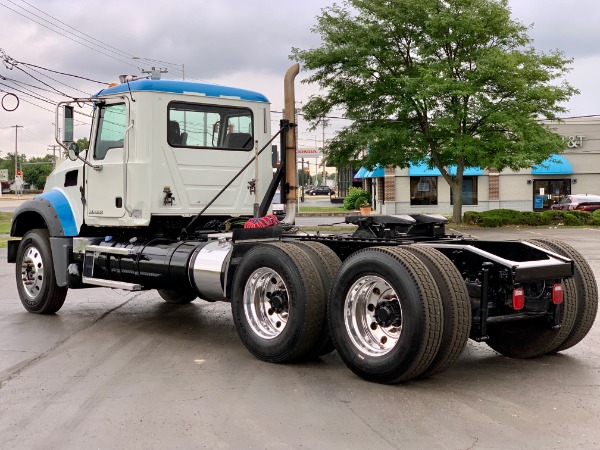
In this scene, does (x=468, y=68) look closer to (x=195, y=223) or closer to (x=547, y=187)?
(x=547, y=187)

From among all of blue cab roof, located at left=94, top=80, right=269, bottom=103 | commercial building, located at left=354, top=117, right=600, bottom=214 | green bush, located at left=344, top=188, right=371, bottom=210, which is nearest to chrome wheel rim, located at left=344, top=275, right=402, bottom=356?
blue cab roof, located at left=94, top=80, right=269, bottom=103

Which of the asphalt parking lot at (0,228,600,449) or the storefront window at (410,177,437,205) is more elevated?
the storefront window at (410,177,437,205)

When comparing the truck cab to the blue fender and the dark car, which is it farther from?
the dark car

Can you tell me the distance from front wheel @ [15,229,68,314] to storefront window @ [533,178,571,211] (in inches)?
1645

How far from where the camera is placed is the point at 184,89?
8.63 m

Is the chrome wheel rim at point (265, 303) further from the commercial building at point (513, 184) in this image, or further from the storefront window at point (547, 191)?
the storefront window at point (547, 191)

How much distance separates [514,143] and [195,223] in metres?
21.9

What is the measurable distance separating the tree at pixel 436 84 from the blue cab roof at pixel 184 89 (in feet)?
64.0

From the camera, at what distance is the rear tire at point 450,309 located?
5266mm

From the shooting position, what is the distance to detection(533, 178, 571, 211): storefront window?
4676 cm

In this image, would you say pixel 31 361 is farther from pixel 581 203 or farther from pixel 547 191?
pixel 547 191

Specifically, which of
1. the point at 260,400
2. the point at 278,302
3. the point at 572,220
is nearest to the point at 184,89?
the point at 278,302

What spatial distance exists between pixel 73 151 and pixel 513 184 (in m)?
41.3

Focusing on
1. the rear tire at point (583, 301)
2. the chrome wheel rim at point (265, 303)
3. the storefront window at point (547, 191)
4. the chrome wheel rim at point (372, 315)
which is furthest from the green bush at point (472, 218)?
the chrome wheel rim at point (372, 315)
